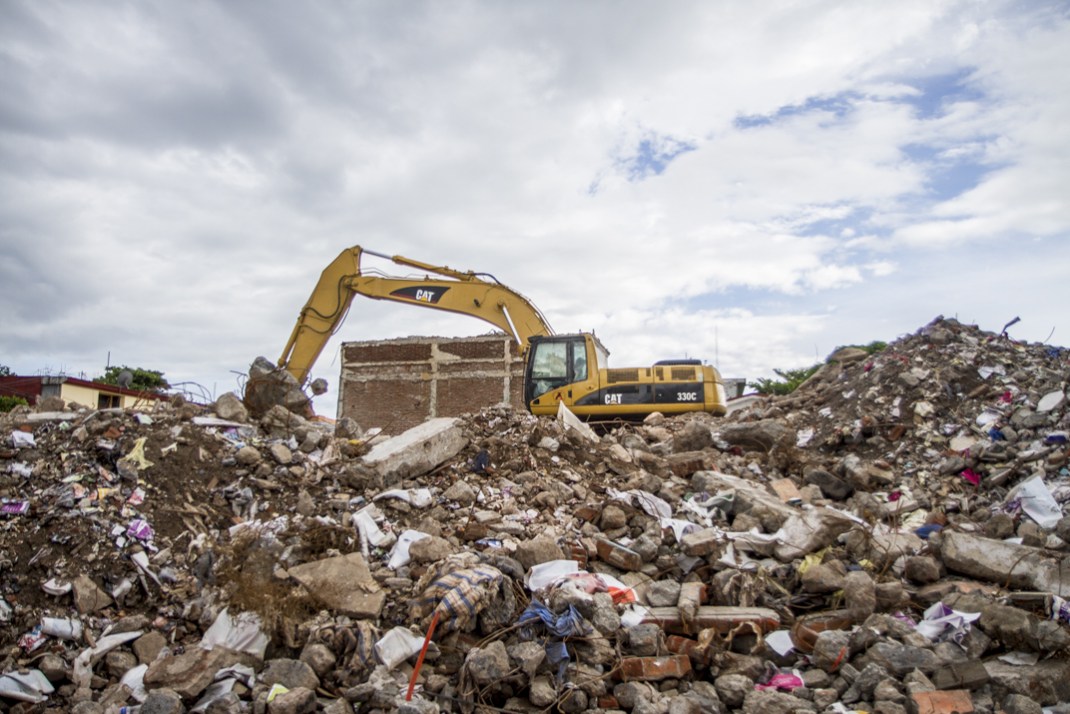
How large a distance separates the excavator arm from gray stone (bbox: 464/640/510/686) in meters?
8.05

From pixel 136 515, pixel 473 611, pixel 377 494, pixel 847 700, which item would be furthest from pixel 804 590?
pixel 136 515

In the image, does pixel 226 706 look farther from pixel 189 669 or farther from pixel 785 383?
pixel 785 383

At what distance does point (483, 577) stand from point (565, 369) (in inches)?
260

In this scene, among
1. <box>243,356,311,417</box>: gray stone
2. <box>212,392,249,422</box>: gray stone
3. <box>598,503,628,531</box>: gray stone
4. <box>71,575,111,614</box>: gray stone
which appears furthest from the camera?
<box>243,356,311,417</box>: gray stone

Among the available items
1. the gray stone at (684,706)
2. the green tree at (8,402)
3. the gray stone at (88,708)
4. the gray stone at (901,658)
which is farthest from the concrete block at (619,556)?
the green tree at (8,402)

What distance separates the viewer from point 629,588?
4531 millimetres

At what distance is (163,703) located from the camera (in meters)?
3.54

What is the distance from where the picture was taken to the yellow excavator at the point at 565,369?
34.3 feet

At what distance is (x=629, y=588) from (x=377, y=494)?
1.93 m

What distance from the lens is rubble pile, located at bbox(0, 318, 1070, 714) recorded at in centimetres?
375

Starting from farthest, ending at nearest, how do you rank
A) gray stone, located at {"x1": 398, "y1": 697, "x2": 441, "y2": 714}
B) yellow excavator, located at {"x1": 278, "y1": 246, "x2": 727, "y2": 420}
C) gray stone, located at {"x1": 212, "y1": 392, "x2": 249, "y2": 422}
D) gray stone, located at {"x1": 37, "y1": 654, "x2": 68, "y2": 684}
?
1. yellow excavator, located at {"x1": 278, "y1": 246, "x2": 727, "y2": 420}
2. gray stone, located at {"x1": 212, "y1": 392, "x2": 249, "y2": 422}
3. gray stone, located at {"x1": 37, "y1": 654, "x2": 68, "y2": 684}
4. gray stone, located at {"x1": 398, "y1": 697, "x2": 441, "y2": 714}

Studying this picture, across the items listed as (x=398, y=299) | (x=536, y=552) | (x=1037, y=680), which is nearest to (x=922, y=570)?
(x=1037, y=680)

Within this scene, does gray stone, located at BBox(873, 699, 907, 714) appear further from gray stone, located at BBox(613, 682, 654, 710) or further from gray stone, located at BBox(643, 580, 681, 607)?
gray stone, located at BBox(643, 580, 681, 607)

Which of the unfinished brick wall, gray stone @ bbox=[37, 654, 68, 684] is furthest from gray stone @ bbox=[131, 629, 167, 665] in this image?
the unfinished brick wall
